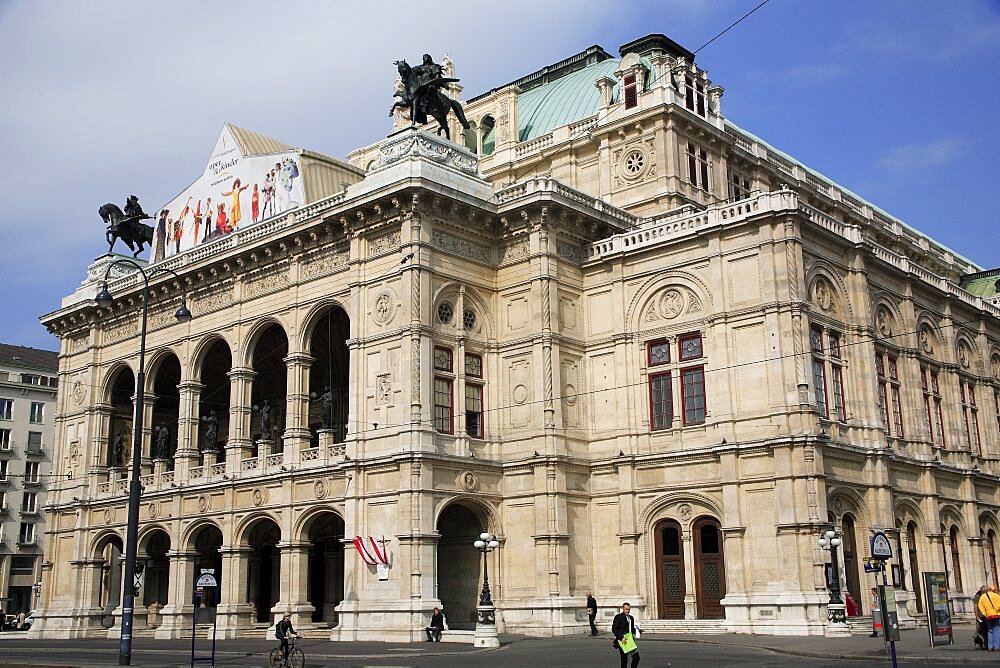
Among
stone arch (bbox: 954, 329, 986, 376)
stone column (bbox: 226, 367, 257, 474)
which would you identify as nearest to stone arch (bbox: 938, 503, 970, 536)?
stone arch (bbox: 954, 329, 986, 376)

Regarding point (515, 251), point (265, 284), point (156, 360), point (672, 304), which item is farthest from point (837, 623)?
point (156, 360)

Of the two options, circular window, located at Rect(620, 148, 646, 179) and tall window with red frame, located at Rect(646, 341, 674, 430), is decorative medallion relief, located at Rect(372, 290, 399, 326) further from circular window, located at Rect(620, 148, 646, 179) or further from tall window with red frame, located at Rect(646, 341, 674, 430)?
circular window, located at Rect(620, 148, 646, 179)

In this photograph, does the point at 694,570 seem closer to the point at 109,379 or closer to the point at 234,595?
the point at 234,595

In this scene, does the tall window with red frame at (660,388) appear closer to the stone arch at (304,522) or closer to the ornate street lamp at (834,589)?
the ornate street lamp at (834,589)

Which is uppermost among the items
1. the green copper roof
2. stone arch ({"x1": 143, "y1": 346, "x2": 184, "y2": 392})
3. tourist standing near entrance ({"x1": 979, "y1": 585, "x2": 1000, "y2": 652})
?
the green copper roof

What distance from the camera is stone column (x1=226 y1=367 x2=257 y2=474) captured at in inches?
1762

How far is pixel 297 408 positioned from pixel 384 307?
19.6 ft

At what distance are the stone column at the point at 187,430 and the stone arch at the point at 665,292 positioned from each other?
65.1 ft

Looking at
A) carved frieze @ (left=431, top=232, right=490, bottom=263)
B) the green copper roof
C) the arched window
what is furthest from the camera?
the green copper roof

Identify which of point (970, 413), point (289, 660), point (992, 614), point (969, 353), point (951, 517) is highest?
point (969, 353)

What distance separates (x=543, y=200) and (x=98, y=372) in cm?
2617

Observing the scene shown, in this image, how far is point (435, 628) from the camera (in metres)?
35.5

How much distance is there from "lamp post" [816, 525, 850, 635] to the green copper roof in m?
25.4

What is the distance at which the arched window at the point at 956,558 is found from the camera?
45.1 metres
